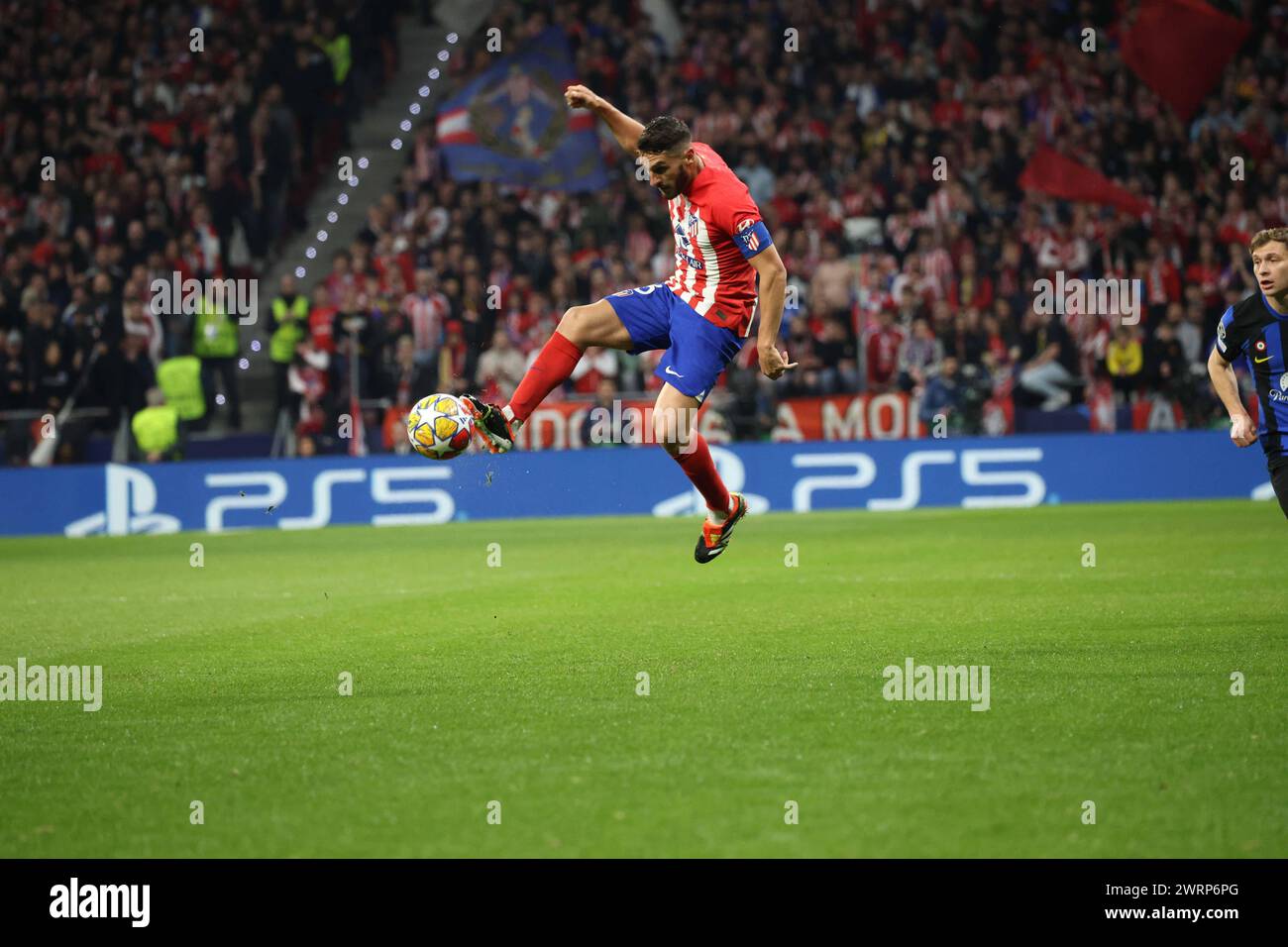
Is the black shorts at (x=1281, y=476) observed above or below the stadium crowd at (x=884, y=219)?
below

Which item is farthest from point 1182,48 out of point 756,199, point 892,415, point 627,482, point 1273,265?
point 1273,265

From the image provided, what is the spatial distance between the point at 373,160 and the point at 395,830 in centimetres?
2367

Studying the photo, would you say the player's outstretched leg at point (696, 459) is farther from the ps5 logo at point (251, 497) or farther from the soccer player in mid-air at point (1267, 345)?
the ps5 logo at point (251, 497)

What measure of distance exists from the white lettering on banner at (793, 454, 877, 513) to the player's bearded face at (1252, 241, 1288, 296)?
11489mm

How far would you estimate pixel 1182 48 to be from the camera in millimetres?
23875

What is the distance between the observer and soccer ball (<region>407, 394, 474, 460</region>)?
8.66m

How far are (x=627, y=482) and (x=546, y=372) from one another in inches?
439

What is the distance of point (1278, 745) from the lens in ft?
20.3

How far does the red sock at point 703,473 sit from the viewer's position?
9.62 metres

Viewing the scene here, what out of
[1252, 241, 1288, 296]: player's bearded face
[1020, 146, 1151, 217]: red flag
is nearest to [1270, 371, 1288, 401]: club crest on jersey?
[1252, 241, 1288, 296]: player's bearded face

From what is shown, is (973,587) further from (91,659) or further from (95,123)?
(95,123)

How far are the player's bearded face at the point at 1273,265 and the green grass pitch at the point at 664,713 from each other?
189 cm

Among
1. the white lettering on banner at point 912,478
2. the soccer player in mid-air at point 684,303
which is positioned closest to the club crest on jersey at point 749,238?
the soccer player in mid-air at point 684,303
